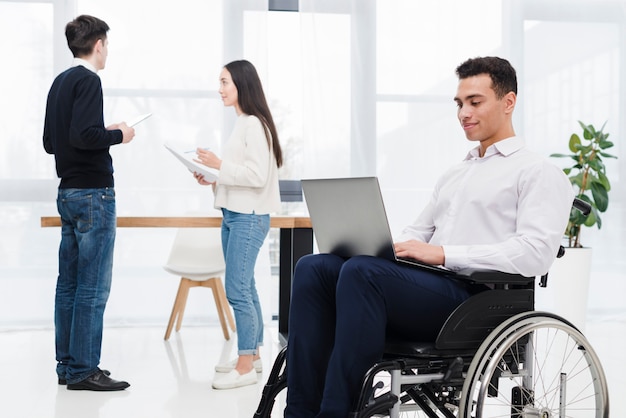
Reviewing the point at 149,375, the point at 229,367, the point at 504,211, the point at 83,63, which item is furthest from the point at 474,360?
the point at 83,63

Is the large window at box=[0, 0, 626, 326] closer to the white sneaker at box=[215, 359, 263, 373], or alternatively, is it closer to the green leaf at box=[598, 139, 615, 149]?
the green leaf at box=[598, 139, 615, 149]

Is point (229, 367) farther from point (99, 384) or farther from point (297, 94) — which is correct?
point (297, 94)

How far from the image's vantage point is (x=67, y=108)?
9.23 feet

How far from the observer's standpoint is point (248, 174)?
9.37ft

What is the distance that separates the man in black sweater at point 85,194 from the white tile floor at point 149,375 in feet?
0.50

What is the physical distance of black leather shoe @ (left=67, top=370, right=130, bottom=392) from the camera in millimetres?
2822

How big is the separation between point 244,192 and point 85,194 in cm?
58

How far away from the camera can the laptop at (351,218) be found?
67.2 inches

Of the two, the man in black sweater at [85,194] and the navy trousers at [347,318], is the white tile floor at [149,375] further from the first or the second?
the navy trousers at [347,318]

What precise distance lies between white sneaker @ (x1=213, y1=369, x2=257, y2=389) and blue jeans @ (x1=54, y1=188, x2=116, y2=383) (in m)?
0.47

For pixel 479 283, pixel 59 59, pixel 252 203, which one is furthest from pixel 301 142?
pixel 479 283

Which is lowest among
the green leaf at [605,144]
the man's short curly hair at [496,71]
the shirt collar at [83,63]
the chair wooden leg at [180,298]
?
the chair wooden leg at [180,298]

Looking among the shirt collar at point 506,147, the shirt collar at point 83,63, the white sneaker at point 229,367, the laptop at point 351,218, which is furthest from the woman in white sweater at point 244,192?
the shirt collar at point 506,147

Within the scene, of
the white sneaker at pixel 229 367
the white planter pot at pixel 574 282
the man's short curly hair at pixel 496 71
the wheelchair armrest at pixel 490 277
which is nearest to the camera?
the wheelchair armrest at pixel 490 277
